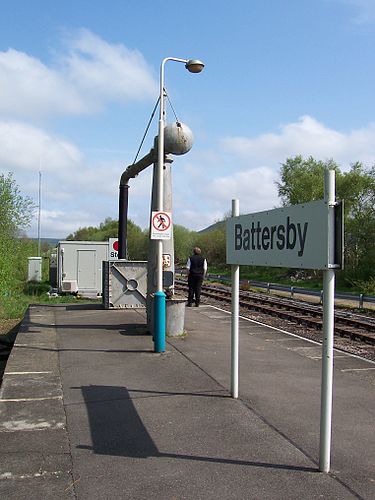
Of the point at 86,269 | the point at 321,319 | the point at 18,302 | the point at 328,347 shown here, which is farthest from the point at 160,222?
the point at 86,269

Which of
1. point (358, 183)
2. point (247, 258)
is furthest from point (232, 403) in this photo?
point (358, 183)

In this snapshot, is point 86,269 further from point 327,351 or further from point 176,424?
point 327,351

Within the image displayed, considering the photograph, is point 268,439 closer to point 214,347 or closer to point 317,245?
point 317,245

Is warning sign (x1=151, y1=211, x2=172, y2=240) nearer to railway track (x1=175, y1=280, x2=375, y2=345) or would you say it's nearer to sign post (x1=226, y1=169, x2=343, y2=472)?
sign post (x1=226, y1=169, x2=343, y2=472)

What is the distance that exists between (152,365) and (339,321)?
26.5 feet

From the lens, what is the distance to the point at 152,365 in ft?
26.6

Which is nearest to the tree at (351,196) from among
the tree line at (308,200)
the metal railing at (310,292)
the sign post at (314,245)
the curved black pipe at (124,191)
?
the tree line at (308,200)

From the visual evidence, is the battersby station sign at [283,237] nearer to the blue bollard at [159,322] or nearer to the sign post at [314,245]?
the sign post at [314,245]

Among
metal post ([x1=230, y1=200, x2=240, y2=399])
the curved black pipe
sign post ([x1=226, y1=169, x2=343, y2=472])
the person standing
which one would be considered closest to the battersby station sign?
sign post ([x1=226, y1=169, x2=343, y2=472])

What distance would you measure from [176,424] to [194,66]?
686cm

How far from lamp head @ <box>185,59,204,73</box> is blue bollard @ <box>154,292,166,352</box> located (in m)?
4.21

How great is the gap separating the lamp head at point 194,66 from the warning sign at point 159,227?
8.99ft

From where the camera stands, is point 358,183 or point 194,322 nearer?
point 194,322

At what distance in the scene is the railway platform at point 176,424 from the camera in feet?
13.0
